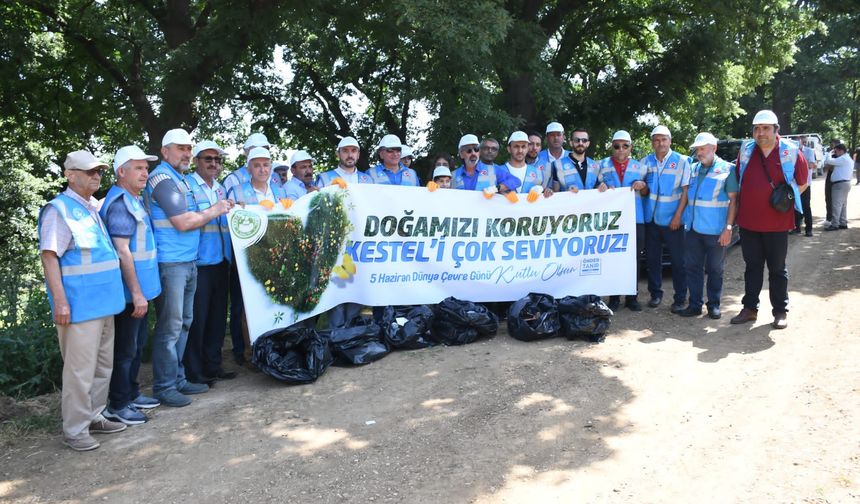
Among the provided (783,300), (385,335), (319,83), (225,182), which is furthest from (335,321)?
(319,83)

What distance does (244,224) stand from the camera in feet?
18.2

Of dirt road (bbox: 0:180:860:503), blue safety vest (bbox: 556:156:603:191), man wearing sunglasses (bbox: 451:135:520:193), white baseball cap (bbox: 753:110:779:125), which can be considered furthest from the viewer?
blue safety vest (bbox: 556:156:603:191)

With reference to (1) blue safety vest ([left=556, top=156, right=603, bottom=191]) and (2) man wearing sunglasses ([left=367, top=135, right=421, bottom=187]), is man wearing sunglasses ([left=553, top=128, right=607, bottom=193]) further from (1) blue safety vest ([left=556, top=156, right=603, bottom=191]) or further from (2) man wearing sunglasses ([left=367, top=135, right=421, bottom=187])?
(2) man wearing sunglasses ([left=367, top=135, right=421, bottom=187])

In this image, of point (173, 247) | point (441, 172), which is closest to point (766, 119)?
point (441, 172)

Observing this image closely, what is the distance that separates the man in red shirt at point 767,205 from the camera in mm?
6496

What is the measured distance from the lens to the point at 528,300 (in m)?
6.73

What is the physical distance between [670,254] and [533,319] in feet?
7.19

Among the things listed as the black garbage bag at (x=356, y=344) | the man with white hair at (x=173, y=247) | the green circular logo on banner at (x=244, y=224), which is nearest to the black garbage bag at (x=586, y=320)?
the black garbage bag at (x=356, y=344)

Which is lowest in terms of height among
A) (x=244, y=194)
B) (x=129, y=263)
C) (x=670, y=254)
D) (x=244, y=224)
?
(x=670, y=254)

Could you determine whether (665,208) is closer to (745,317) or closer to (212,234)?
(745,317)

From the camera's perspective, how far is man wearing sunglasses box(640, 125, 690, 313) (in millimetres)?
7289

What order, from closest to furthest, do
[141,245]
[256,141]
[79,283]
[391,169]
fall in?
[79,283], [141,245], [256,141], [391,169]

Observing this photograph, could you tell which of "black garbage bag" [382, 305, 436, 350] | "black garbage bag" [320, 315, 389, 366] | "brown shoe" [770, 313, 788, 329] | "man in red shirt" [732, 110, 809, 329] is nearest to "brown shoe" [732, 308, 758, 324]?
"man in red shirt" [732, 110, 809, 329]

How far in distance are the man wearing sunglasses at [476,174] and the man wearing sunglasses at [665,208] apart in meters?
1.60
